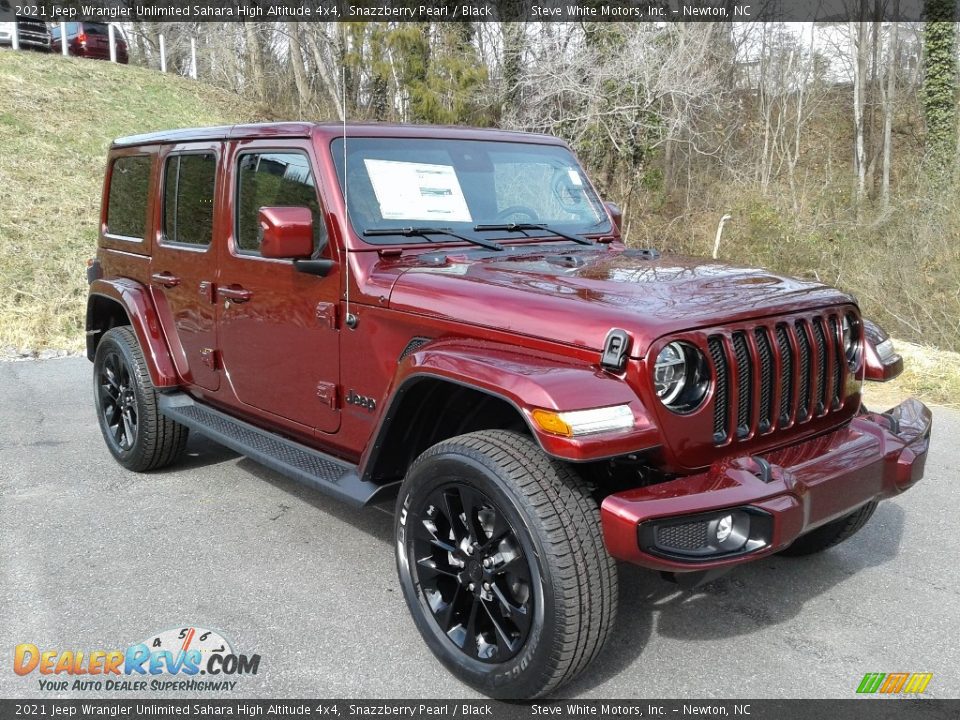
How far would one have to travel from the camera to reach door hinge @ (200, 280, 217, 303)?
438 cm

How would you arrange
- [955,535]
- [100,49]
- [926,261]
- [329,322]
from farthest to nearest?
[100,49] < [926,261] < [955,535] < [329,322]

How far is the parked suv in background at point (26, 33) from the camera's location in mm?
25531

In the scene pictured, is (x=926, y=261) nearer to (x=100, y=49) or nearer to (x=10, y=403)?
(x=10, y=403)


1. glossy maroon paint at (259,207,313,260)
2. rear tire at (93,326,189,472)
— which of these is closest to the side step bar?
rear tire at (93,326,189,472)

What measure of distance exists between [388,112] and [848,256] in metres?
12.6

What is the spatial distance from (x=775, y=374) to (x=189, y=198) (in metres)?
3.25

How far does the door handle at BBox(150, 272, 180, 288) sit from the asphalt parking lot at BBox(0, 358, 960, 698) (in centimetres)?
118

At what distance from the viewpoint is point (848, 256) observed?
1205cm

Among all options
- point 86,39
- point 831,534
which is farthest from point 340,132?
point 86,39

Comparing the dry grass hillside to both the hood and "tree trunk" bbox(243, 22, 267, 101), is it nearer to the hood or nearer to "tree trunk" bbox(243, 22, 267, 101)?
"tree trunk" bbox(243, 22, 267, 101)

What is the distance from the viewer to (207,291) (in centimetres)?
441

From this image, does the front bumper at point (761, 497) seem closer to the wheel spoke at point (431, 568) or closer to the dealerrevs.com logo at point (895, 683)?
the dealerrevs.com logo at point (895, 683)

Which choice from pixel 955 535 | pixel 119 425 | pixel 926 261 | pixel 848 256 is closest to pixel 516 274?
pixel 955 535

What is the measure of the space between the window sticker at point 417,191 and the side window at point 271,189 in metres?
0.29
